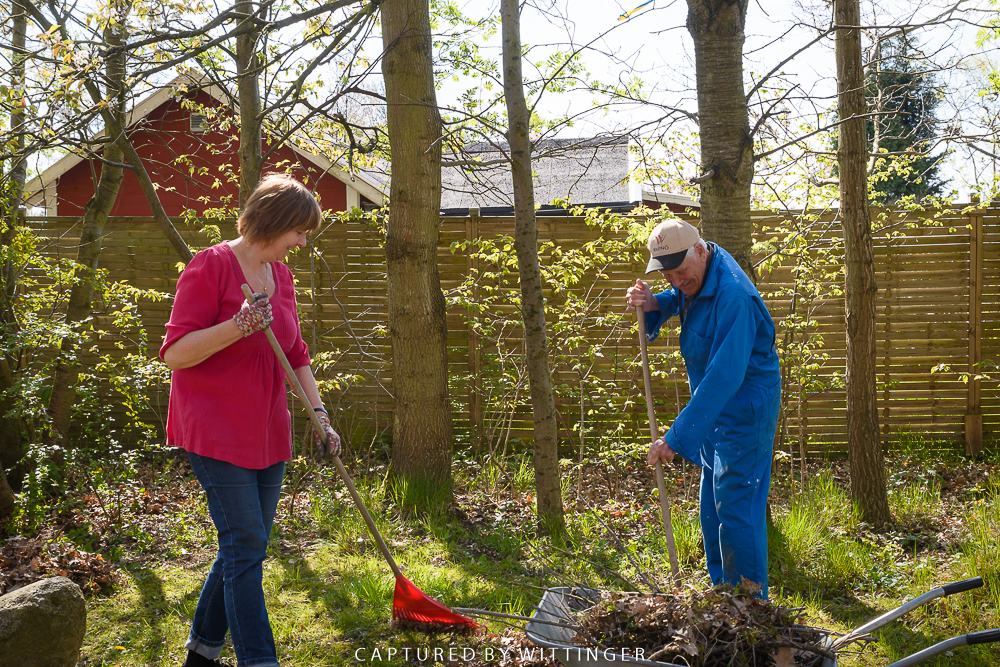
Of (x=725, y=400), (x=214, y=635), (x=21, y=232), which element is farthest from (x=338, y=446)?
(x=21, y=232)

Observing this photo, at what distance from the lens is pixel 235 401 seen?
7.83 feet

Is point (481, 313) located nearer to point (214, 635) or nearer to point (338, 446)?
point (338, 446)

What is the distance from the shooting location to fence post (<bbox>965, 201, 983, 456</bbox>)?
6.07 m

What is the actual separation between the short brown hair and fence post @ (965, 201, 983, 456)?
5.98 meters

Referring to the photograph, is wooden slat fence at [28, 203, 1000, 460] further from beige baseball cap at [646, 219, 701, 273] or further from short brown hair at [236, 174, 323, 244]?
short brown hair at [236, 174, 323, 244]

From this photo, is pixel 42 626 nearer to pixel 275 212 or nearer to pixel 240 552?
pixel 240 552

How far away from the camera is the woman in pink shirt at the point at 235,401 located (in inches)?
91.1

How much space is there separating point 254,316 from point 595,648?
1525 mm

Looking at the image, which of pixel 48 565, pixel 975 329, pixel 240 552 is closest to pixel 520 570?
Answer: pixel 240 552

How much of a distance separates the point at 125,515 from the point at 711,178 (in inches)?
168

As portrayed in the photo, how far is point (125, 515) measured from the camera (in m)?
4.58

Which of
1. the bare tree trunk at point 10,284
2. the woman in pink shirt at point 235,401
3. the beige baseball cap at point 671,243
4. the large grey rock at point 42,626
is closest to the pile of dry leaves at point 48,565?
the bare tree trunk at point 10,284

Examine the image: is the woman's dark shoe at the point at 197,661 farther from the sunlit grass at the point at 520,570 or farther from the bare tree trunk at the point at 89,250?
the bare tree trunk at the point at 89,250

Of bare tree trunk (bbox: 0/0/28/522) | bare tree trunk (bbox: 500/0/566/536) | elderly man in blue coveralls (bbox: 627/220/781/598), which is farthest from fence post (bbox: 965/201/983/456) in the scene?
bare tree trunk (bbox: 0/0/28/522)
